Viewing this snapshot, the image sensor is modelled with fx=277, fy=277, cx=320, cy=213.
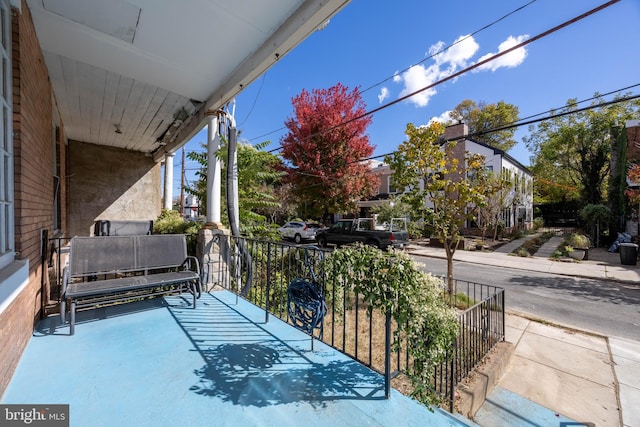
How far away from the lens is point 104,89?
4.71 meters

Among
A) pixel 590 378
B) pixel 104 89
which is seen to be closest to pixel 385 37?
pixel 104 89

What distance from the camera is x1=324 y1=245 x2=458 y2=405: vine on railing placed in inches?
79.4

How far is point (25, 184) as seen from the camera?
263 cm

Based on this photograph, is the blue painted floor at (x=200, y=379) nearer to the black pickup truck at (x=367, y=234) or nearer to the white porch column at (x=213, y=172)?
the white porch column at (x=213, y=172)

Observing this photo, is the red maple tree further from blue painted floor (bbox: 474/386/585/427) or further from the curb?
blue painted floor (bbox: 474/386/585/427)

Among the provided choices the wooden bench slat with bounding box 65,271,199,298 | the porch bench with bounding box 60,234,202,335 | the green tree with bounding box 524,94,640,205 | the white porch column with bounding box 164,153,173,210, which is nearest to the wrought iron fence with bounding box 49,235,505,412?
the porch bench with bounding box 60,234,202,335

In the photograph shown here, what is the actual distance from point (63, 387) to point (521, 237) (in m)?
23.1

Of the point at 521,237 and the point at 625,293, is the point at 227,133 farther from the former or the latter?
the point at 521,237

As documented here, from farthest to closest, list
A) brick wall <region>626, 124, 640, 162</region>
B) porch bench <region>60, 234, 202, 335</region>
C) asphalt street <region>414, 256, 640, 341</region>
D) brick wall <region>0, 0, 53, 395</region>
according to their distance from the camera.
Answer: brick wall <region>626, 124, 640, 162</region> < asphalt street <region>414, 256, 640, 341</region> < porch bench <region>60, 234, 202, 335</region> < brick wall <region>0, 0, 53, 395</region>

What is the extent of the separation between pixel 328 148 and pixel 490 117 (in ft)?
72.6

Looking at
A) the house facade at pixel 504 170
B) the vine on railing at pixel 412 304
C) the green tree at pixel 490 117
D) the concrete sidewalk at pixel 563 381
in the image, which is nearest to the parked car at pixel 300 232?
the house facade at pixel 504 170

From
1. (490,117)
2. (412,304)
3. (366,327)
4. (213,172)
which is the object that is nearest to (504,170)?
(490,117)

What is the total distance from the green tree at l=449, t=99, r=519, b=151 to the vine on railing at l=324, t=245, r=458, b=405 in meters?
29.8

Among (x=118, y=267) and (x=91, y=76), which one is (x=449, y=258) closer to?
(x=118, y=267)
